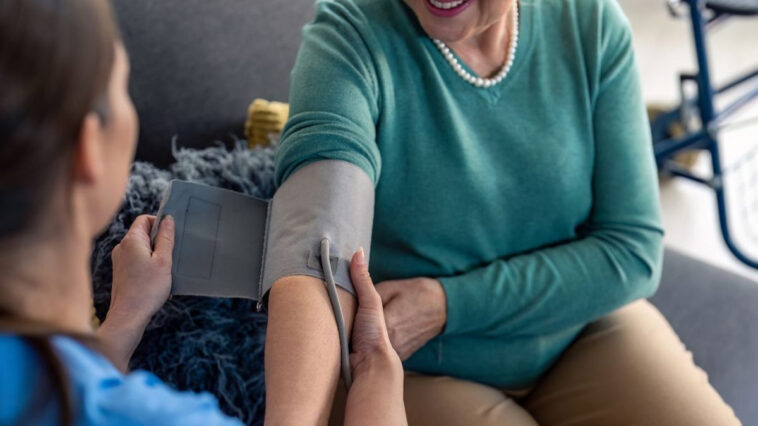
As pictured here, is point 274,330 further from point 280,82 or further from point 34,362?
point 280,82

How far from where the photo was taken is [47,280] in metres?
0.50

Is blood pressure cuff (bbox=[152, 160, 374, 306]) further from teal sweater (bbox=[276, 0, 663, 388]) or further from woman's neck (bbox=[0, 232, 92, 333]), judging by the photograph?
woman's neck (bbox=[0, 232, 92, 333])

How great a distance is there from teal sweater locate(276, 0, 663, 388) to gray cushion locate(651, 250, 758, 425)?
0.29 metres

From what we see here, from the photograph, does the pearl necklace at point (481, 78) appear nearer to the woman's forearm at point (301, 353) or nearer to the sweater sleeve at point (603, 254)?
the sweater sleeve at point (603, 254)

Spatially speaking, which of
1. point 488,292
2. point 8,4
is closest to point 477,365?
point 488,292

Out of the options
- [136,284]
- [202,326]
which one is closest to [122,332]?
[136,284]

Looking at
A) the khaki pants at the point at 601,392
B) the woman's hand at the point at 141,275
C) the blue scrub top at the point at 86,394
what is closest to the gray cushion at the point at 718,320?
the khaki pants at the point at 601,392

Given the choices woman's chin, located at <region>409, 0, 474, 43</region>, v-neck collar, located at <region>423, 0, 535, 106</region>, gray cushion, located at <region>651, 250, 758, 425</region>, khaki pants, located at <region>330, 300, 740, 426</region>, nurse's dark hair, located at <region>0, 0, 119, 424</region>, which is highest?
nurse's dark hair, located at <region>0, 0, 119, 424</region>

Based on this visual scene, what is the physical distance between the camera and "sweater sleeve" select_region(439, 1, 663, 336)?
1029 millimetres

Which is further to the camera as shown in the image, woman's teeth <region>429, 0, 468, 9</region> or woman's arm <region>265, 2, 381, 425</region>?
woman's teeth <region>429, 0, 468, 9</region>

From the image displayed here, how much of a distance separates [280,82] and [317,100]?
0.42m

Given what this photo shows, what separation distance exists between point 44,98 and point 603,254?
816mm

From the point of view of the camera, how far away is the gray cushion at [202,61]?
115cm

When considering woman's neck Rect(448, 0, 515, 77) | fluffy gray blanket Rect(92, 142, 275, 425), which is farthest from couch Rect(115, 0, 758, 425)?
woman's neck Rect(448, 0, 515, 77)
